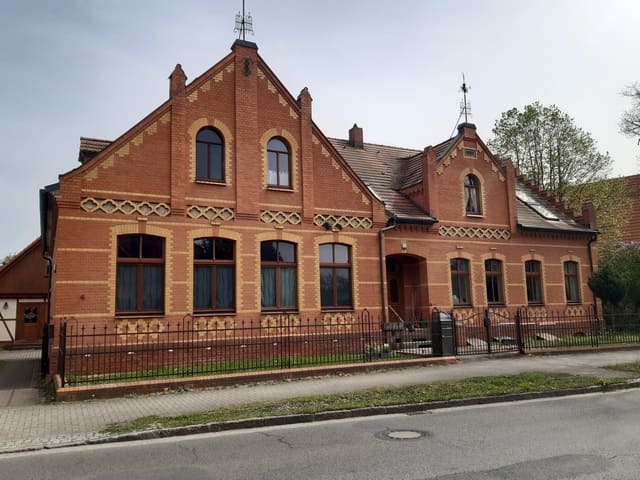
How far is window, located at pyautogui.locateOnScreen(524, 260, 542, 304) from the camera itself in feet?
79.0

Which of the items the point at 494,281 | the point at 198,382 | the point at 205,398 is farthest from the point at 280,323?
the point at 494,281

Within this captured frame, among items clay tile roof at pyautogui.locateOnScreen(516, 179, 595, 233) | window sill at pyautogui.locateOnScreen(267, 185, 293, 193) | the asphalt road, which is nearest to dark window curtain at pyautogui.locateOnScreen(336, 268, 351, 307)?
window sill at pyautogui.locateOnScreen(267, 185, 293, 193)

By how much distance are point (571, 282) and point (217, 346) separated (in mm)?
18241

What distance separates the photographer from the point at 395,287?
2247cm

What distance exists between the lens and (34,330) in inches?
1248

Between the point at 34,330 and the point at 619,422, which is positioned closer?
the point at 619,422

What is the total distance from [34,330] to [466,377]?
27246 millimetres

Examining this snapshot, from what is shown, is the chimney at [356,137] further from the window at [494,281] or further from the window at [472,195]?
the window at [494,281]

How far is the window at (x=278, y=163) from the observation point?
1828 cm

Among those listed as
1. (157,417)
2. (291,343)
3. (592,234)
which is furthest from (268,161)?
(592,234)

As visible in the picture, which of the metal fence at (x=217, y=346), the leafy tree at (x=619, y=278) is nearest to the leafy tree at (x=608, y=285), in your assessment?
the leafy tree at (x=619, y=278)

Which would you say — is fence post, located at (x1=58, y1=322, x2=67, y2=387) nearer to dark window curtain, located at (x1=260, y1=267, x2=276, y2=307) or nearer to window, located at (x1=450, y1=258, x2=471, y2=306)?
dark window curtain, located at (x1=260, y1=267, x2=276, y2=307)

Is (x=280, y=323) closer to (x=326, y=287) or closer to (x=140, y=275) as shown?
(x=326, y=287)

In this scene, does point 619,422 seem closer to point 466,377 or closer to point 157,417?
point 466,377
